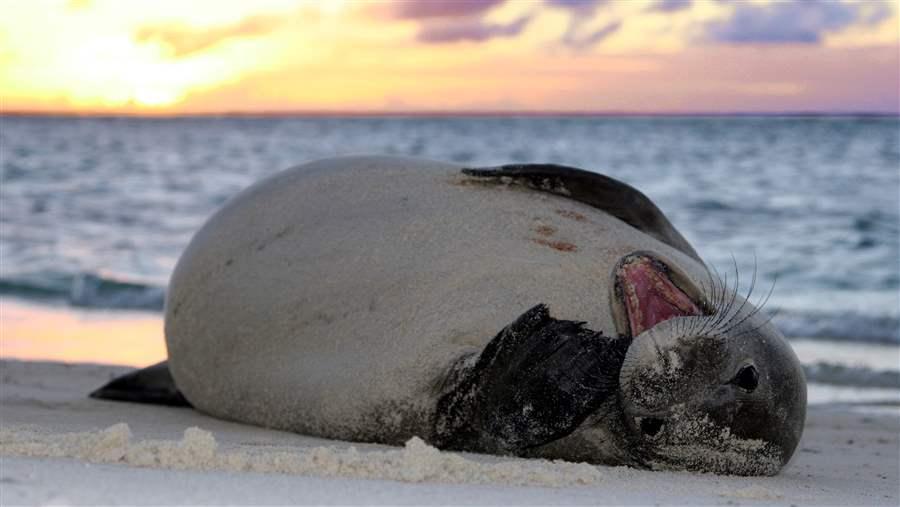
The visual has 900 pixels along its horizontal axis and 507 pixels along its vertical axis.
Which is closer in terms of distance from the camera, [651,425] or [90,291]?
[651,425]

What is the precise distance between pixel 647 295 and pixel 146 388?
2.43m

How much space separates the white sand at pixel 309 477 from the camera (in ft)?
7.76

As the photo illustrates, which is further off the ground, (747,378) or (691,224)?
(747,378)

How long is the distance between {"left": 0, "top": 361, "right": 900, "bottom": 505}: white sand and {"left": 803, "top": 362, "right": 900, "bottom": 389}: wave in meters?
3.24

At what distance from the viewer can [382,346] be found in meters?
3.70

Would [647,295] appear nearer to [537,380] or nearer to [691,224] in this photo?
[537,380]

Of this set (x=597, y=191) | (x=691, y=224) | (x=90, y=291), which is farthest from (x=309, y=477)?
(x=691, y=224)

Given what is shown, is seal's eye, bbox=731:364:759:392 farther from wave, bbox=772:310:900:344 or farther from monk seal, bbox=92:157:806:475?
wave, bbox=772:310:900:344

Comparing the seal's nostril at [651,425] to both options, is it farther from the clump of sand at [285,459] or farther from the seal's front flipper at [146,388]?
the seal's front flipper at [146,388]

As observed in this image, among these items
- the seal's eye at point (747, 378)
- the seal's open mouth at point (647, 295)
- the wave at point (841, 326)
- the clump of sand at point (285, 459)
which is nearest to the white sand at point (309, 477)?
the clump of sand at point (285, 459)

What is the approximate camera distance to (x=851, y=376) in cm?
719

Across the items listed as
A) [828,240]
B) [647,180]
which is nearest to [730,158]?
[647,180]

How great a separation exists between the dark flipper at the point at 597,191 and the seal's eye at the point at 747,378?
973mm

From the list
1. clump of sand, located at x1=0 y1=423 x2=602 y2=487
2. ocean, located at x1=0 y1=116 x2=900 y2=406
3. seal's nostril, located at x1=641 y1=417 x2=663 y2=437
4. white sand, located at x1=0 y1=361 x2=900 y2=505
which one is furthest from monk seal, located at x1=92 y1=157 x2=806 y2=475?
ocean, located at x1=0 y1=116 x2=900 y2=406
